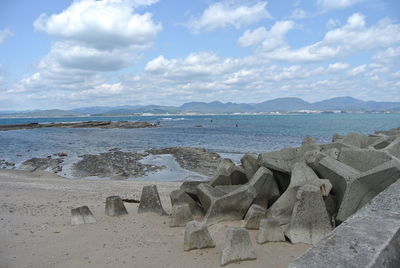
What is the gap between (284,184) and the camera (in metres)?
7.11

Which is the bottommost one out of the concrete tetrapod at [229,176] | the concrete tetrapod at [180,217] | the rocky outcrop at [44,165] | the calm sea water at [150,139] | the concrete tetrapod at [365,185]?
the calm sea water at [150,139]

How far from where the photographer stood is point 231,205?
6.28m

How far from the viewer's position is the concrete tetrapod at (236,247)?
464cm

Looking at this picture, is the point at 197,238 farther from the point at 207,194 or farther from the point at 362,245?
the point at 362,245

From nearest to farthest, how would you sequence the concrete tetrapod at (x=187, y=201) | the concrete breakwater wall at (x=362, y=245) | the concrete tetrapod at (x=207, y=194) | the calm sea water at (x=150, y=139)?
the concrete breakwater wall at (x=362, y=245)
the concrete tetrapod at (x=207, y=194)
the concrete tetrapod at (x=187, y=201)
the calm sea water at (x=150, y=139)

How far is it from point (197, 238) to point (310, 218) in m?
1.65

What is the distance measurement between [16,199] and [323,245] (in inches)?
361

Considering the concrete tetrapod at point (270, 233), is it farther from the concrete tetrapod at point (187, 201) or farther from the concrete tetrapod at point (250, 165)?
the concrete tetrapod at point (250, 165)

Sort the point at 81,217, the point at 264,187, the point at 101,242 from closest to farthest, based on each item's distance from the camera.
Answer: the point at 101,242
the point at 264,187
the point at 81,217

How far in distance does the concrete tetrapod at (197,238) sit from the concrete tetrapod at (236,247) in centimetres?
59

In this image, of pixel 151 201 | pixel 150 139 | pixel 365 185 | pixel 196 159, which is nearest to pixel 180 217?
pixel 151 201

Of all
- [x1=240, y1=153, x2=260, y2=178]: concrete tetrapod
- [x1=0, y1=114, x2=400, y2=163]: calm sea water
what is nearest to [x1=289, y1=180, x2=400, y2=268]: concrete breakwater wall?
[x1=240, y1=153, x2=260, y2=178]: concrete tetrapod

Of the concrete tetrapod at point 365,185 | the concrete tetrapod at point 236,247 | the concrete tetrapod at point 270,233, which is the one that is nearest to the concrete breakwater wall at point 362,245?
the concrete tetrapod at point 365,185

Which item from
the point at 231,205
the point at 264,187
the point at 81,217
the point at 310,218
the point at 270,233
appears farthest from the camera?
the point at 81,217
